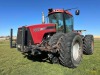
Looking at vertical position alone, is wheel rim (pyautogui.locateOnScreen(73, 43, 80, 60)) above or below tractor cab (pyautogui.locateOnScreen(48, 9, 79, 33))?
below

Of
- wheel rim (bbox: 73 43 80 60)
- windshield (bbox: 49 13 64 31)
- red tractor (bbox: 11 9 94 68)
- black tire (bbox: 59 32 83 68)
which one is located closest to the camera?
black tire (bbox: 59 32 83 68)

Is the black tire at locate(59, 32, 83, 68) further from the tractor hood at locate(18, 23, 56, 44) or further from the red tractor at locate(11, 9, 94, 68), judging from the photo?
the tractor hood at locate(18, 23, 56, 44)

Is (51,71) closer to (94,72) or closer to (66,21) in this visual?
(94,72)

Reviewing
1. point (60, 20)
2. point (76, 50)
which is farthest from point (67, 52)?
point (60, 20)

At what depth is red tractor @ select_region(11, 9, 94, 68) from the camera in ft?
24.3

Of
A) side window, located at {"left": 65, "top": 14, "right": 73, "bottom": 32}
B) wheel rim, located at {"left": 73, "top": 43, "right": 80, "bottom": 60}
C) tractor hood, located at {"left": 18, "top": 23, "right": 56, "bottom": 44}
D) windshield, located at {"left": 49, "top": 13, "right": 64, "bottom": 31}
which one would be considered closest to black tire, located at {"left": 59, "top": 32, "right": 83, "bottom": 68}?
wheel rim, located at {"left": 73, "top": 43, "right": 80, "bottom": 60}

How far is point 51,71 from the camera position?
678 centimetres

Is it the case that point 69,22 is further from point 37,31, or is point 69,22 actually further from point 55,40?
point 55,40

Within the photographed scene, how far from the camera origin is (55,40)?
7.68m

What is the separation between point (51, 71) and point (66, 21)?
371 centimetres

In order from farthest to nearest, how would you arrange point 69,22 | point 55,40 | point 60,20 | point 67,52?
1. point 69,22
2. point 60,20
3. point 55,40
4. point 67,52

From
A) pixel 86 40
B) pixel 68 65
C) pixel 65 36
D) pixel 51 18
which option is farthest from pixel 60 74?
pixel 86 40

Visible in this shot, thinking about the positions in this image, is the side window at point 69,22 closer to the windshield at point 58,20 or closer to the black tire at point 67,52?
the windshield at point 58,20

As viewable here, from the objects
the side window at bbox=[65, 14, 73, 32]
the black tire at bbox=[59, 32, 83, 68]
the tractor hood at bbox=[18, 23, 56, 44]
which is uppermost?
the side window at bbox=[65, 14, 73, 32]
